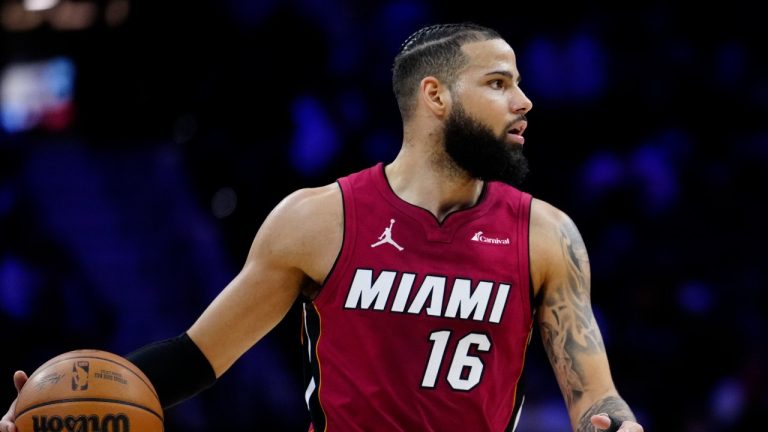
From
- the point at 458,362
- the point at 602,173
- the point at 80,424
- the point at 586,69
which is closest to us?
the point at 80,424

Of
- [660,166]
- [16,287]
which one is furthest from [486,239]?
[16,287]

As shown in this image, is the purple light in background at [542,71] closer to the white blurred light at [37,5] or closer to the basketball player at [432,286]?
the basketball player at [432,286]

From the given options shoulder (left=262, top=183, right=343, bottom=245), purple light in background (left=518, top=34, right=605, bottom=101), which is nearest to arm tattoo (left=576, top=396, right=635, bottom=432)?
shoulder (left=262, top=183, right=343, bottom=245)

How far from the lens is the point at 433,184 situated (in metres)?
3.93

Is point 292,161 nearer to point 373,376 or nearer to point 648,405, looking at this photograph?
point 648,405

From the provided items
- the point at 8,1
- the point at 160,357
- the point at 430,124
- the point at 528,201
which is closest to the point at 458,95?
the point at 430,124

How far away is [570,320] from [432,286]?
483mm

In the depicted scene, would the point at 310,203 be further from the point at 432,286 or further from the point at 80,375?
the point at 80,375

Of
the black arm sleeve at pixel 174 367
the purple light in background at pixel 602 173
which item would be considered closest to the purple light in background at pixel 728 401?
the purple light in background at pixel 602 173

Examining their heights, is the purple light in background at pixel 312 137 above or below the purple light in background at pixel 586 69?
below

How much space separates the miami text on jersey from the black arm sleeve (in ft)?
1.86

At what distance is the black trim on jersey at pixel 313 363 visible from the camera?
3779 millimetres

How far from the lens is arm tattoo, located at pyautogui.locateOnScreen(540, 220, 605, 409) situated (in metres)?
3.71

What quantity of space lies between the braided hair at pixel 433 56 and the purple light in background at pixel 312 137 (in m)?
5.10
